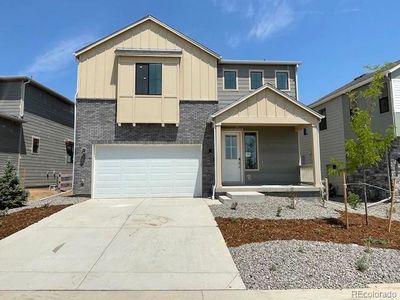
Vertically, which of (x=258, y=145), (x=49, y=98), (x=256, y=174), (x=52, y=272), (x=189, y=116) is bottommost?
(x=52, y=272)

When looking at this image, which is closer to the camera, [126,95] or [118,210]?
[118,210]

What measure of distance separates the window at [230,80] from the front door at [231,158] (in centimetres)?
225

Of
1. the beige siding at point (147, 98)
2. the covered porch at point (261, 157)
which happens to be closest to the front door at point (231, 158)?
the covered porch at point (261, 157)

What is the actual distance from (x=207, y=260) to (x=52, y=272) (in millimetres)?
2675

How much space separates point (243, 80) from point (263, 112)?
3.01 metres

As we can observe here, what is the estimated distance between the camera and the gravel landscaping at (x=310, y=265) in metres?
4.94

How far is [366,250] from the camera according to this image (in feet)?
20.1

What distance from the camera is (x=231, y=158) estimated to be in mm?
15453

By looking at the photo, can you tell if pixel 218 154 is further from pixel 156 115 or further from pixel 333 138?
pixel 333 138

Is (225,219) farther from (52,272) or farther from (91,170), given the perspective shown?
(91,170)

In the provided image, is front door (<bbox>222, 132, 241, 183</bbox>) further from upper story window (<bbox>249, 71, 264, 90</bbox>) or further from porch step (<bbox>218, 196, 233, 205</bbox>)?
porch step (<bbox>218, 196, 233, 205</bbox>)

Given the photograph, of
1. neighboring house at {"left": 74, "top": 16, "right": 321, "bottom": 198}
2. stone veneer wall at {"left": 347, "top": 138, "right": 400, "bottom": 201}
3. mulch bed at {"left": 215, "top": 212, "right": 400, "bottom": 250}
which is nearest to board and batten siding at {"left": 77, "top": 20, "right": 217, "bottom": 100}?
neighboring house at {"left": 74, "top": 16, "right": 321, "bottom": 198}

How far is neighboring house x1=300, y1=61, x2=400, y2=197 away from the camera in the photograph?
15.3 m

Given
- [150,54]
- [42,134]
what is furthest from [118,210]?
[42,134]
